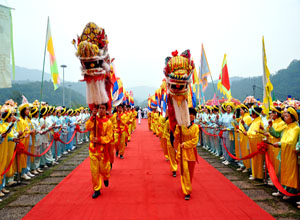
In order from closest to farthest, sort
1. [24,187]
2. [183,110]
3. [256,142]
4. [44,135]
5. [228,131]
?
[183,110] < [24,187] < [256,142] < [44,135] < [228,131]

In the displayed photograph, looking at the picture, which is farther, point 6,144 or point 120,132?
point 120,132

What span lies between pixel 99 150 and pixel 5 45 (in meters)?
2.44

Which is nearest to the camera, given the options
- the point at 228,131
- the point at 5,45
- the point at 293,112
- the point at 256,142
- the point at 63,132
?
the point at 5,45

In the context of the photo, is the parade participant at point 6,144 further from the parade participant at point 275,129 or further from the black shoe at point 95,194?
the parade participant at point 275,129

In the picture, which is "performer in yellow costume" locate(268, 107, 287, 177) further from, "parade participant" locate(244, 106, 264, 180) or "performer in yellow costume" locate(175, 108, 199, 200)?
"performer in yellow costume" locate(175, 108, 199, 200)

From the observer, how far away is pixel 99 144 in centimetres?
446

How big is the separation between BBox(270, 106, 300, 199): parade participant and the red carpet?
31.3 inches

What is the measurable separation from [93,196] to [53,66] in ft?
10.7

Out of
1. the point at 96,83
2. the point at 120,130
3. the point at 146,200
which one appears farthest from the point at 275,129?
the point at 120,130

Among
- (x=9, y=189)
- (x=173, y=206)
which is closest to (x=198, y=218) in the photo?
(x=173, y=206)

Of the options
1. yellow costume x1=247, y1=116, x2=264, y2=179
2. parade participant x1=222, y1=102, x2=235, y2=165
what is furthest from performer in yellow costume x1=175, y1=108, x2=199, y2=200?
parade participant x1=222, y1=102, x2=235, y2=165

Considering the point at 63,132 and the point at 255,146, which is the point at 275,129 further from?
the point at 63,132

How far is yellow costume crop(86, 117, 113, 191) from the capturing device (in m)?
4.41

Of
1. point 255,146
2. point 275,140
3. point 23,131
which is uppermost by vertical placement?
point 23,131
